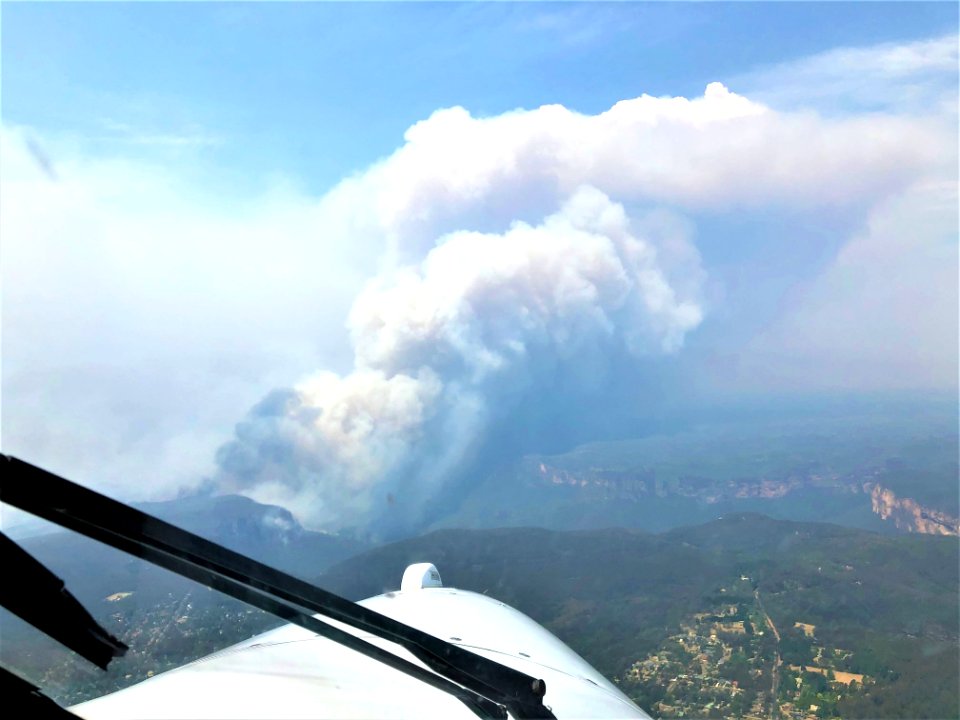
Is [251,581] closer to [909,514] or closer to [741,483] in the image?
[909,514]

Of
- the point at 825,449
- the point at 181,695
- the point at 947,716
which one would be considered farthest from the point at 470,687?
the point at 825,449

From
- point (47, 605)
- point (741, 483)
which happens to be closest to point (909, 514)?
point (741, 483)

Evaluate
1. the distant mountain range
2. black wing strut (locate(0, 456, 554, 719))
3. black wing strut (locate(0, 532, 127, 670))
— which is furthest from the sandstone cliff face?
black wing strut (locate(0, 532, 127, 670))

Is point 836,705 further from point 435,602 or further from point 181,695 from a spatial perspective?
point 181,695

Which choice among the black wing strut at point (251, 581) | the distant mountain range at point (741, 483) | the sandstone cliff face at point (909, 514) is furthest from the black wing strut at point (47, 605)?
the sandstone cliff face at point (909, 514)

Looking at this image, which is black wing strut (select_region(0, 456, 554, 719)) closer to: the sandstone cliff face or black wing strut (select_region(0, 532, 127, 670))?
black wing strut (select_region(0, 532, 127, 670))

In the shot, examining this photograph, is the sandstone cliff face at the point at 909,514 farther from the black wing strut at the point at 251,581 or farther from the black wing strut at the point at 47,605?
the black wing strut at the point at 47,605
